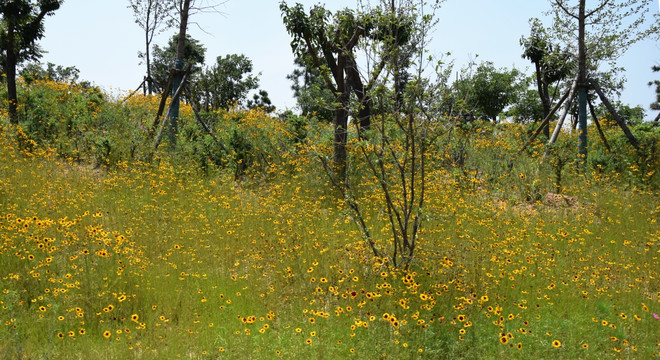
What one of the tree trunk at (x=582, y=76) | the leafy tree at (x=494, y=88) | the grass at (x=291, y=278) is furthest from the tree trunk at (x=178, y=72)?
the leafy tree at (x=494, y=88)

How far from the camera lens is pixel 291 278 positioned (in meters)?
4.78

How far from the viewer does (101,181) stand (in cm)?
763

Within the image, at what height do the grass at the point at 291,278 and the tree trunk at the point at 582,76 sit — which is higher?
the tree trunk at the point at 582,76

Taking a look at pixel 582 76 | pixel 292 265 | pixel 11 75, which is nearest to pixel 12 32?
pixel 11 75

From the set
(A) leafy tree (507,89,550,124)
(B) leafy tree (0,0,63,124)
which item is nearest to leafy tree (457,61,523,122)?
(A) leafy tree (507,89,550,124)

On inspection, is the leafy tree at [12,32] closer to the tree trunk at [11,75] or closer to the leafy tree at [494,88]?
the tree trunk at [11,75]

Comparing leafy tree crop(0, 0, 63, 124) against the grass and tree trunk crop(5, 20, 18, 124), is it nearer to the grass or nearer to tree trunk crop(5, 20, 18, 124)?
tree trunk crop(5, 20, 18, 124)

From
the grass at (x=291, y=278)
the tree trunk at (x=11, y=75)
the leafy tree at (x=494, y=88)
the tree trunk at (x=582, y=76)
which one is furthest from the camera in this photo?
the leafy tree at (x=494, y=88)

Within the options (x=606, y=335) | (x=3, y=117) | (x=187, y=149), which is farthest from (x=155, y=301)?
(x=3, y=117)

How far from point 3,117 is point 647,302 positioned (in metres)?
11.7

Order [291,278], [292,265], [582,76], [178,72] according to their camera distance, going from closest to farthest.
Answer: [291,278]
[292,265]
[178,72]
[582,76]

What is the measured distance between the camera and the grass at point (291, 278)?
3.61 meters

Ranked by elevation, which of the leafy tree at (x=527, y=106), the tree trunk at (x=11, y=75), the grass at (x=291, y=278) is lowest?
the grass at (x=291, y=278)

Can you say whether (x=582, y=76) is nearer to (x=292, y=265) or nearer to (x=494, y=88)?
(x=292, y=265)
